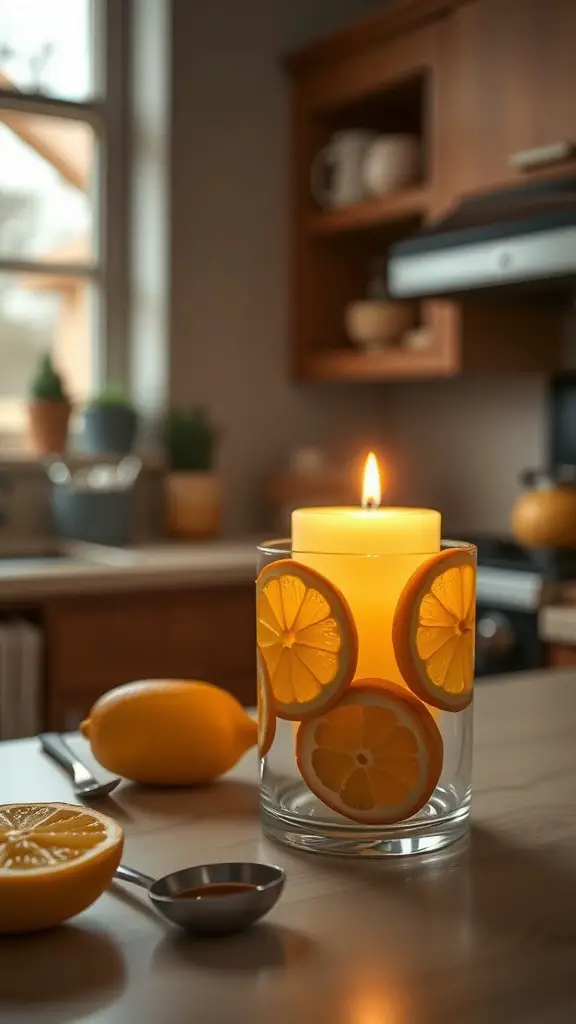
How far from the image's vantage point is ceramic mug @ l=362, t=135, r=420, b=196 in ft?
9.37

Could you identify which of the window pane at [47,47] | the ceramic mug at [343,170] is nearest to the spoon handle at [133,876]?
the ceramic mug at [343,170]

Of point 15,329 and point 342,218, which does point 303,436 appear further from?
point 15,329

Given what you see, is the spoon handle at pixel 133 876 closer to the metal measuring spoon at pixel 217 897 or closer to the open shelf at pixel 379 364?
the metal measuring spoon at pixel 217 897

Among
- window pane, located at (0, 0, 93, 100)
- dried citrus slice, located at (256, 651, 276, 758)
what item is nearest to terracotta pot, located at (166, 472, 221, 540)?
window pane, located at (0, 0, 93, 100)

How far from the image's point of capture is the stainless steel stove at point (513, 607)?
2.20 m

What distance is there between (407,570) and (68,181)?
2.71 metres

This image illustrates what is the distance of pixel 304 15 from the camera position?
10.7 feet

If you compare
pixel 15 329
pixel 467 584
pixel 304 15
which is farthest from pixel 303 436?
pixel 467 584

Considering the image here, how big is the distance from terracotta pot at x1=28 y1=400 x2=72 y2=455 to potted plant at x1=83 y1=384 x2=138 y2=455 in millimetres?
56

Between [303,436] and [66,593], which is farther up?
[303,436]

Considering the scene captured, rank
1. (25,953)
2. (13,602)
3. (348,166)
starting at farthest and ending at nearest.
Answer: (348,166), (13,602), (25,953)

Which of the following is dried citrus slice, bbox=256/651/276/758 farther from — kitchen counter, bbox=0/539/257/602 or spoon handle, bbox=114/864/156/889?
kitchen counter, bbox=0/539/257/602

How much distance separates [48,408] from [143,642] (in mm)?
784

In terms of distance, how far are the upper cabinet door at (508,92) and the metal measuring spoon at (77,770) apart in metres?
1.81
